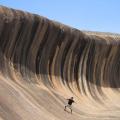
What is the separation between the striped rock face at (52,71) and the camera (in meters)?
23.2

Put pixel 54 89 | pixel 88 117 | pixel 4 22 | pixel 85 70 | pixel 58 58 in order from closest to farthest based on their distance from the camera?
pixel 4 22 → pixel 88 117 → pixel 54 89 → pixel 58 58 → pixel 85 70

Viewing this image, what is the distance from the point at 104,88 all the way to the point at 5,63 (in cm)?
1293

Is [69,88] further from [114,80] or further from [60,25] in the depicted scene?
[114,80]

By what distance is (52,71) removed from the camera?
30047mm

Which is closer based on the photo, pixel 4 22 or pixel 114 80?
pixel 4 22

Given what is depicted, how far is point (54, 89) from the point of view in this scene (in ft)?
94.1

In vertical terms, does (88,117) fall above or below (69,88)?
below

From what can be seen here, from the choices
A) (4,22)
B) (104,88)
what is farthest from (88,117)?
(104,88)

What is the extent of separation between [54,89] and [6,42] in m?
4.85

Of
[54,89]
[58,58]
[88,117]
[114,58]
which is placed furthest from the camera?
[114,58]

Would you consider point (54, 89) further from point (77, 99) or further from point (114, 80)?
point (114, 80)

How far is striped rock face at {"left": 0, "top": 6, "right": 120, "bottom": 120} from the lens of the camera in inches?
915

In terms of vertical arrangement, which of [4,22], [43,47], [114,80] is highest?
[114,80]

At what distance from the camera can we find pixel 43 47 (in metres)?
29.2
